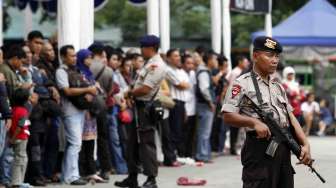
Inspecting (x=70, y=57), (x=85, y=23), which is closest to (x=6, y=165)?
(x=70, y=57)

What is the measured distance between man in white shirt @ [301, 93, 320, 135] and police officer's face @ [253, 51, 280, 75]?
1831 cm

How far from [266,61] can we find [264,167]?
2.86 ft

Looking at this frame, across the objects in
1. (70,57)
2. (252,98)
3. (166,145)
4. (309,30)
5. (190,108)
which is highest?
(309,30)

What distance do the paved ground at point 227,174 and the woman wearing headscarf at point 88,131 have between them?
1.09ft

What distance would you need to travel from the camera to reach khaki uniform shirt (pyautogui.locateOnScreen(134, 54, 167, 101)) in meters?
11.4

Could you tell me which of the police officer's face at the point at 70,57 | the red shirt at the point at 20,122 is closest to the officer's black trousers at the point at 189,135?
the police officer's face at the point at 70,57

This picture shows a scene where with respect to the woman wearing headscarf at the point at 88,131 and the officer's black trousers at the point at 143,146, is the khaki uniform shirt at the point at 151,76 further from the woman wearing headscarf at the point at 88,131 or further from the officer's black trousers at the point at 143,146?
the woman wearing headscarf at the point at 88,131

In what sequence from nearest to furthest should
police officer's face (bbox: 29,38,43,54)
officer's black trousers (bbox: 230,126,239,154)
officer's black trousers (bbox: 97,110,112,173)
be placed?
police officer's face (bbox: 29,38,43,54) < officer's black trousers (bbox: 97,110,112,173) < officer's black trousers (bbox: 230,126,239,154)

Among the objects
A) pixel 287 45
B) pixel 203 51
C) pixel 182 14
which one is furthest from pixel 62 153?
pixel 182 14

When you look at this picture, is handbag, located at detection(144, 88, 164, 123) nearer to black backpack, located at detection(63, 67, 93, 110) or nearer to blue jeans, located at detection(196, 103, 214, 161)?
black backpack, located at detection(63, 67, 93, 110)

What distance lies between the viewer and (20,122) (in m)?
11.1

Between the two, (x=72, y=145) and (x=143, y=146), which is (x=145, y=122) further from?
(x=72, y=145)

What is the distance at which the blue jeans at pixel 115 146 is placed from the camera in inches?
539

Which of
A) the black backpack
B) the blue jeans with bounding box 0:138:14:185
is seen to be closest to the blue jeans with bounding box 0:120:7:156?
the blue jeans with bounding box 0:138:14:185
